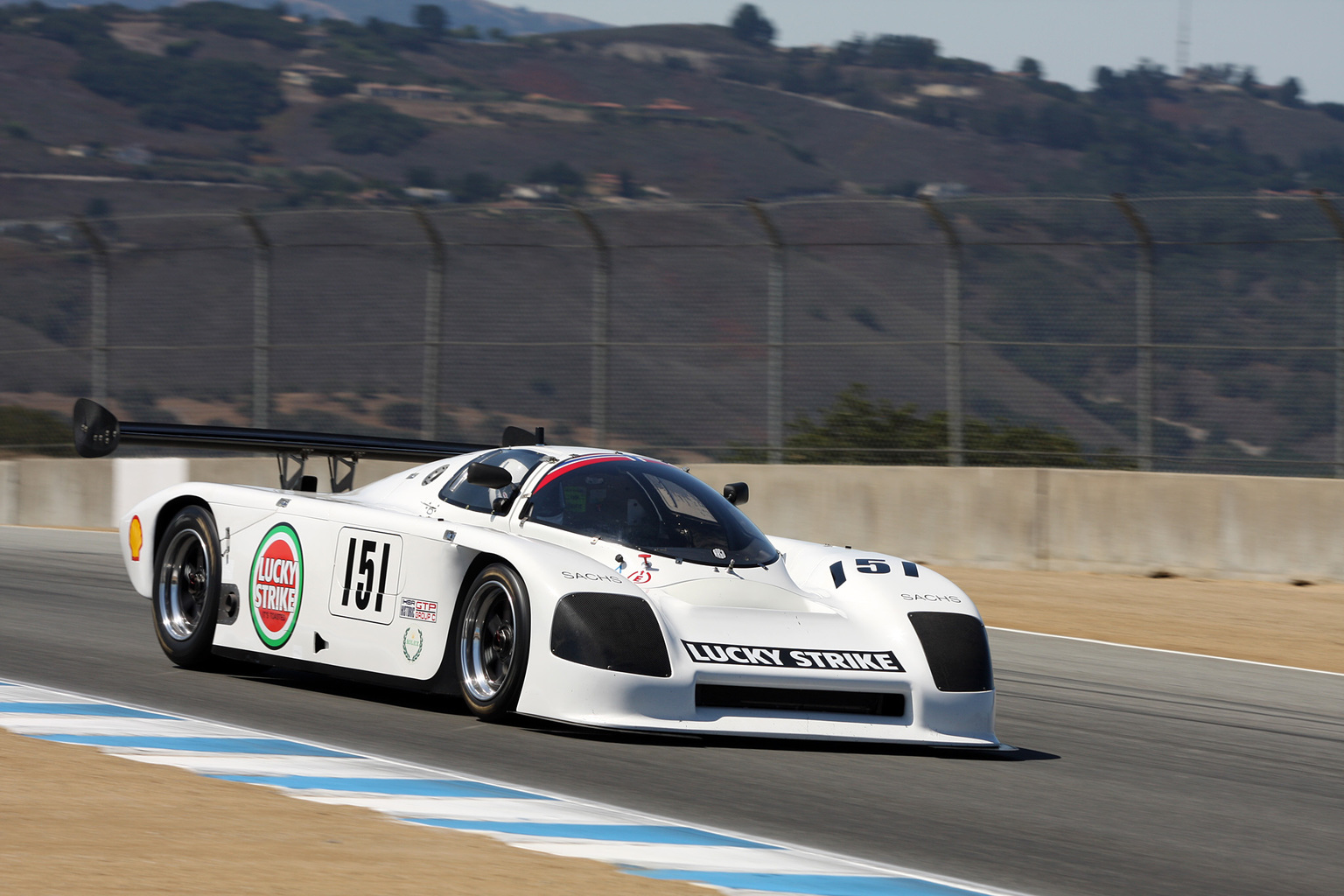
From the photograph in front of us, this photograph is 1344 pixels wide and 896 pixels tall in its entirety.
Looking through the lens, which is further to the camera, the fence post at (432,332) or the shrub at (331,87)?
the shrub at (331,87)

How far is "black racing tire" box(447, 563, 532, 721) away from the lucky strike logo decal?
43.0 inches

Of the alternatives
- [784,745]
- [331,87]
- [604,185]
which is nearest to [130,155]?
[331,87]

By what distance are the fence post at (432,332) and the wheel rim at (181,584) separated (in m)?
7.83

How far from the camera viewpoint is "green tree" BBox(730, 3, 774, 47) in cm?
16000

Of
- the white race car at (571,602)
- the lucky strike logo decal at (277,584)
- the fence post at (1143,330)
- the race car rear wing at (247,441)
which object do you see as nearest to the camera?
the white race car at (571,602)

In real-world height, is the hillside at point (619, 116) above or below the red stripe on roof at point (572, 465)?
above

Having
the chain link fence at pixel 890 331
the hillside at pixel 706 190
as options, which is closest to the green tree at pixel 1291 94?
the hillside at pixel 706 190

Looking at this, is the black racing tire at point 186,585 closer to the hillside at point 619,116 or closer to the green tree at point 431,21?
the hillside at point 619,116

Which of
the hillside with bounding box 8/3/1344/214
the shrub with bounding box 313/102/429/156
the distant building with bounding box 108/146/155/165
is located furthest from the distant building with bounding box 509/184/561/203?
the distant building with bounding box 108/146/155/165

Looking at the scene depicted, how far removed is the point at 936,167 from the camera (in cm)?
12112

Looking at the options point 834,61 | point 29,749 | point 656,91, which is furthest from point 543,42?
point 29,749

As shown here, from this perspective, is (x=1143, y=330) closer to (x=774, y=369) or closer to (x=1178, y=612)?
(x=1178, y=612)

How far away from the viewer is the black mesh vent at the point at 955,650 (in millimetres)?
6855

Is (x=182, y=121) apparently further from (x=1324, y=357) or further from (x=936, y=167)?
(x=1324, y=357)
